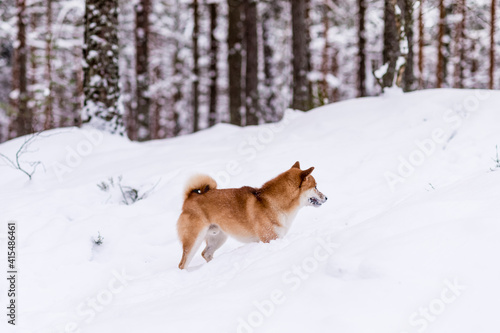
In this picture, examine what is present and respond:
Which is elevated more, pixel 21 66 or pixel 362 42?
pixel 362 42

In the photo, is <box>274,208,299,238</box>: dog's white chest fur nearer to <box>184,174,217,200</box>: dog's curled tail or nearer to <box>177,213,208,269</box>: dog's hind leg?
<box>177,213,208,269</box>: dog's hind leg

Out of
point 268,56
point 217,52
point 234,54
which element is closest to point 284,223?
point 234,54

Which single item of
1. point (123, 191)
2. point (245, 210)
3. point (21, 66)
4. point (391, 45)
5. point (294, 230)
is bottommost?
point (294, 230)

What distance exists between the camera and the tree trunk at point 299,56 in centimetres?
1269

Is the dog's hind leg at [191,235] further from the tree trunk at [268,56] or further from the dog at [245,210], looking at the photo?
the tree trunk at [268,56]

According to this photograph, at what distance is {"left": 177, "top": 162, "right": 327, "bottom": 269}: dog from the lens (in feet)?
16.1

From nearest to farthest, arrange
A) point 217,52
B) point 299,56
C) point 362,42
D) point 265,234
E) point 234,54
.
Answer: point 265,234 → point 299,56 → point 234,54 → point 362,42 → point 217,52

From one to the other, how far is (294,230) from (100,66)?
5.70 m

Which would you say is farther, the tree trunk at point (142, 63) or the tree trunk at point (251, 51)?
the tree trunk at point (142, 63)

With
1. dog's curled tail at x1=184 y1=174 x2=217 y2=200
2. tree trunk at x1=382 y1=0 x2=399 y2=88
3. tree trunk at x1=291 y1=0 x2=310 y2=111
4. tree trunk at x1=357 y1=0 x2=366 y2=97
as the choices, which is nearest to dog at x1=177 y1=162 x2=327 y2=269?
dog's curled tail at x1=184 y1=174 x2=217 y2=200

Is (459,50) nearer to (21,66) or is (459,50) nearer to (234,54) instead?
(234,54)

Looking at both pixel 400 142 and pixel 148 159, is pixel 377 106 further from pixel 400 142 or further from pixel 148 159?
pixel 148 159

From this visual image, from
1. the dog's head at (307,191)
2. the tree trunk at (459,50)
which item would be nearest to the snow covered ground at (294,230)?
the dog's head at (307,191)

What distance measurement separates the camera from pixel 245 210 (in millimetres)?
4938
